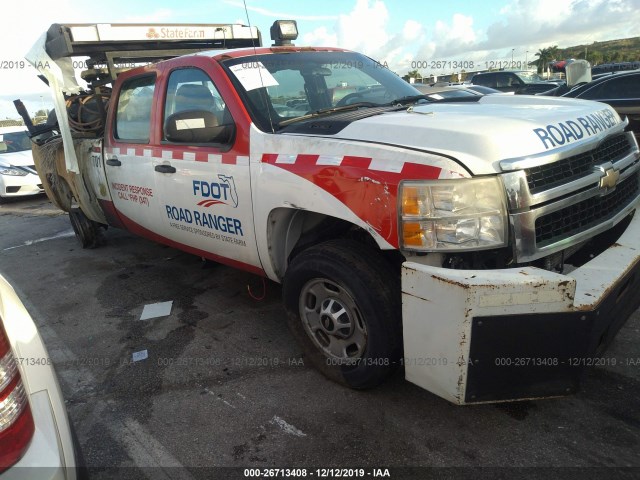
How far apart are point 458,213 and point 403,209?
0.76ft

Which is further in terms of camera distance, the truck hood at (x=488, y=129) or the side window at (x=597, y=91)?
the side window at (x=597, y=91)

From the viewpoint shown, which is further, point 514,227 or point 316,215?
point 316,215

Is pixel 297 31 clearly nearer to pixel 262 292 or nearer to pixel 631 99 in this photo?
pixel 262 292

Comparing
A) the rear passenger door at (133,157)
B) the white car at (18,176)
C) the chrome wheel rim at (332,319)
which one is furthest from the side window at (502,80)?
the chrome wheel rim at (332,319)

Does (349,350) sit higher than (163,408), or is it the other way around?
(349,350)

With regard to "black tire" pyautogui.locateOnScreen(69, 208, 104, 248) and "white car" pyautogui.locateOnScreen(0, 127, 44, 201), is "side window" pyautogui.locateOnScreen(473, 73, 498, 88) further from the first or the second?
"black tire" pyautogui.locateOnScreen(69, 208, 104, 248)

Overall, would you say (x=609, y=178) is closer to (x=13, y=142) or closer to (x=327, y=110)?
(x=327, y=110)

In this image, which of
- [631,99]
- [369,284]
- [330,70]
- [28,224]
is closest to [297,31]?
[330,70]

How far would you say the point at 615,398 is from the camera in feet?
8.19

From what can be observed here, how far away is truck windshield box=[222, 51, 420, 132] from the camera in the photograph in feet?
9.89

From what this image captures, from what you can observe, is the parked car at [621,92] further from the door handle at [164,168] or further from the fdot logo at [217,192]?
the door handle at [164,168]

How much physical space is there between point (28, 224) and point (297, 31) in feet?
19.7

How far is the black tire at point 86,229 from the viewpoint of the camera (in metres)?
5.80

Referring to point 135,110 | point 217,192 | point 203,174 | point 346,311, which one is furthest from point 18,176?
point 346,311
